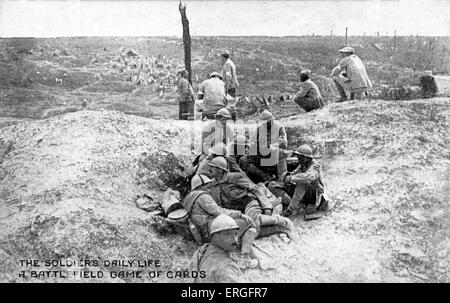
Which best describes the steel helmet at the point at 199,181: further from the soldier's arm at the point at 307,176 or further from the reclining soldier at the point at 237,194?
the soldier's arm at the point at 307,176

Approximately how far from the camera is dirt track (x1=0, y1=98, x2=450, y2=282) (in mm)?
5410

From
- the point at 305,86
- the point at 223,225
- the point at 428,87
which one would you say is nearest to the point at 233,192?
the point at 223,225

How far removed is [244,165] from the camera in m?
7.72

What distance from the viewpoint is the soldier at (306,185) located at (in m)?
6.59

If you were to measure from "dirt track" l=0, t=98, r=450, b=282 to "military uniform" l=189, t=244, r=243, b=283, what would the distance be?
676 mm

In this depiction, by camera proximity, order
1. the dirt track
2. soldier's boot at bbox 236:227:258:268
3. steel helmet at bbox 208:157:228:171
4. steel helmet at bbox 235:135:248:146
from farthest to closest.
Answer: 1. steel helmet at bbox 235:135:248:146
2. steel helmet at bbox 208:157:228:171
3. soldier's boot at bbox 236:227:258:268
4. the dirt track

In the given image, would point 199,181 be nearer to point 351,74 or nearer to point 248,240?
point 248,240

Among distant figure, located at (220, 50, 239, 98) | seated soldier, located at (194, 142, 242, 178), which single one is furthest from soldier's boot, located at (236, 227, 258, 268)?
distant figure, located at (220, 50, 239, 98)

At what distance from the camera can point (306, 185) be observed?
6.71 meters

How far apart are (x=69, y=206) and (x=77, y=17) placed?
7.53 m

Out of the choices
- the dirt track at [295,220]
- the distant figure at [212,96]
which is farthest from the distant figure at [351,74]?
the distant figure at [212,96]

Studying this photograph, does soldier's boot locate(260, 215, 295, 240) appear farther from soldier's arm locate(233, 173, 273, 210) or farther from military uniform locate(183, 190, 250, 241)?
military uniform locate(183, 190, 250, 241)

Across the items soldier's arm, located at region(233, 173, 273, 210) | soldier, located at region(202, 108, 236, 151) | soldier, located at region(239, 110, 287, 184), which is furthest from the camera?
soldier, located at region(202, 108, 236, 151)
